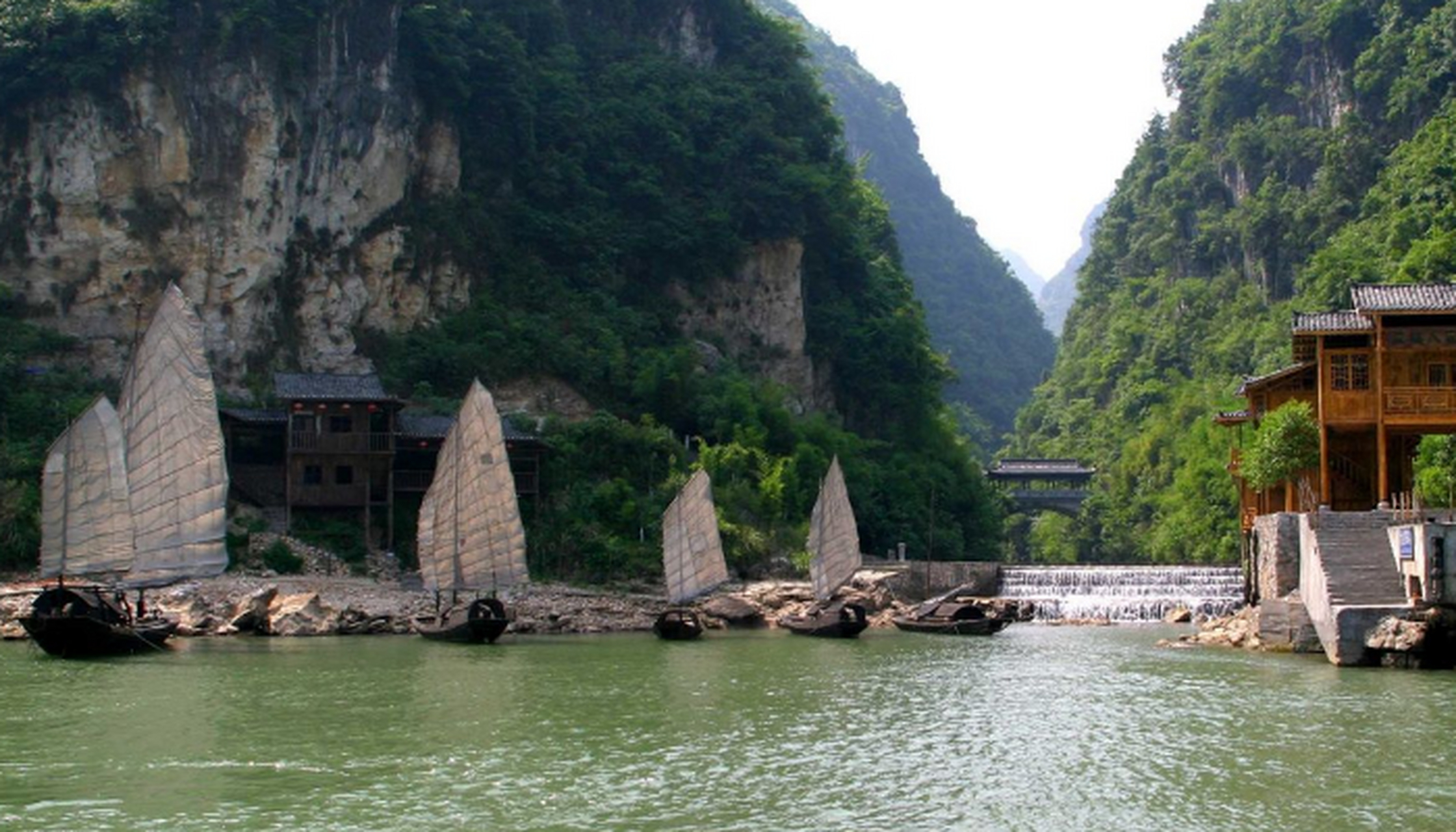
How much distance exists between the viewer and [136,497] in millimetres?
36125

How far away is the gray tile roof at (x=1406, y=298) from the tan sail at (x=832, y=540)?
16.8 meters

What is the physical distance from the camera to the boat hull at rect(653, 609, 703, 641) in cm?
4287

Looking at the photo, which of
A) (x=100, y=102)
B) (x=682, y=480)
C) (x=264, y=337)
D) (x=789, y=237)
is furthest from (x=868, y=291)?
(x=100, y=102)

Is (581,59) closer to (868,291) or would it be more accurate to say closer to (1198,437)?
(868,291)

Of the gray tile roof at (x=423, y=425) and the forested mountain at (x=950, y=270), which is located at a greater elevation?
the forested mountain at (x=950, y=270)

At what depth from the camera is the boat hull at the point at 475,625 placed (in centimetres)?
3969

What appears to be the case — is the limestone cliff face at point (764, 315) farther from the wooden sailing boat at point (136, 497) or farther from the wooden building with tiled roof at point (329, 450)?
the wooden sailing boat at point (136, 497)

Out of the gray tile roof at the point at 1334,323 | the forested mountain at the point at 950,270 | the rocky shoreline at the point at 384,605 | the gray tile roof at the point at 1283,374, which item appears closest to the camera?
the gray tile roof at the point at 1334,323

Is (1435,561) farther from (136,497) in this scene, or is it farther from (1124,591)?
(136,497)

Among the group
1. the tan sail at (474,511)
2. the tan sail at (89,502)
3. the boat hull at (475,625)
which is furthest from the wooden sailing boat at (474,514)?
the tan sail at (89,502)

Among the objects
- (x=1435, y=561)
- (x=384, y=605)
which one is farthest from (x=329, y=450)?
(x=1435, y=561)

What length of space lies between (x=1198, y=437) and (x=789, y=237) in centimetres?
2244

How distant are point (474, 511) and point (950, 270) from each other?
4750 inches

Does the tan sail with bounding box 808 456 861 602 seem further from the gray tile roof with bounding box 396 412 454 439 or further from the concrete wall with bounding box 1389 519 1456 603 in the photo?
the concrete wall with bounding box 1389 519 1456 603
